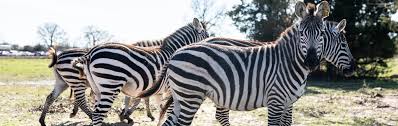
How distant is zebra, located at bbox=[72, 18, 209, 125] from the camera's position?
26.6 feet

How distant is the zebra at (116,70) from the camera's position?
8.10 m

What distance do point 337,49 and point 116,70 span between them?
3.70 meters

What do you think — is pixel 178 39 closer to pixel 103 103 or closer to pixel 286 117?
pixel 103 103

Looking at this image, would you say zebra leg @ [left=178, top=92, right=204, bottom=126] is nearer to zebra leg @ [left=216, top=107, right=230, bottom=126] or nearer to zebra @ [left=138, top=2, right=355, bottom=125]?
zebra @ [left=138, top=2, right=355, bottom=125]

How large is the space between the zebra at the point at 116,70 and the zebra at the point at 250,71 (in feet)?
5.81

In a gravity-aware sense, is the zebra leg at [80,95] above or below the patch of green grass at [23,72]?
above

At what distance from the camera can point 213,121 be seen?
11055 mm

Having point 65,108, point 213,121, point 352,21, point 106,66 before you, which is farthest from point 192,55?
point 352,21

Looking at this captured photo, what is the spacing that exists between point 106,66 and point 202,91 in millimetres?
2685

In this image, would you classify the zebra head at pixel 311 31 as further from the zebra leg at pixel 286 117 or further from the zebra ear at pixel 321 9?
the zebra leg at pixel 286 117

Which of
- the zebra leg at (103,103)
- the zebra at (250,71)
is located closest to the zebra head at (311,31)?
the zebra at (250,71)

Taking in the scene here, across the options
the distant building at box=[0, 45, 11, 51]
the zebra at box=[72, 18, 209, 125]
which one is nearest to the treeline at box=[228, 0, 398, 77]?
the zebra at box=[72, 18, 209, 125]

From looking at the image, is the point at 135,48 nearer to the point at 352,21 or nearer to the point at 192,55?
the point at 192,55

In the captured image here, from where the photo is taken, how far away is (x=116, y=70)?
8086 mm
